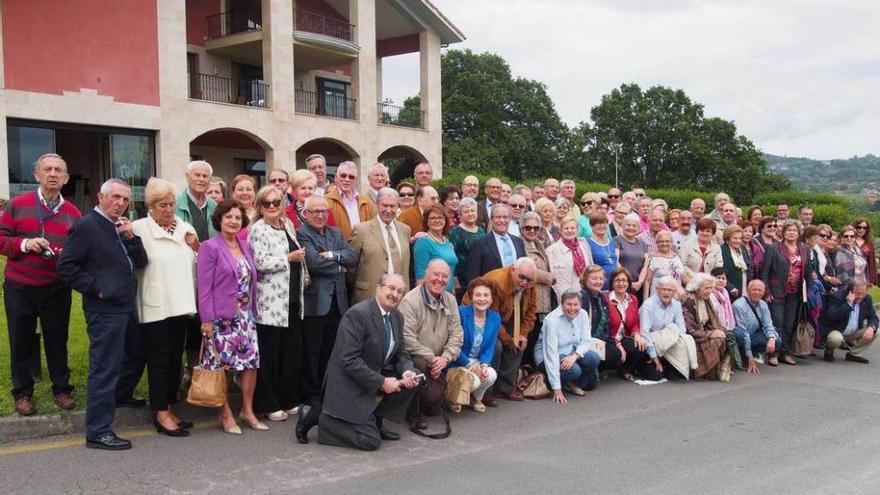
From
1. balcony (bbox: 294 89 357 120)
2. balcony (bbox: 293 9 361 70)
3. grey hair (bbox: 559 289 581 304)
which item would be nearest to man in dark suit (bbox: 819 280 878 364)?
grey hair (bbox: 559 289 581 304)

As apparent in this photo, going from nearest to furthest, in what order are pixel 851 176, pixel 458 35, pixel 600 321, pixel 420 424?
pixel 420 424
pixel 600 321
pixel 458 35
pixel 851 176

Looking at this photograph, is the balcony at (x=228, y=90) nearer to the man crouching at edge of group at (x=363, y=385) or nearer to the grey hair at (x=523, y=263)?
the grey hair at (x=523, y=263)

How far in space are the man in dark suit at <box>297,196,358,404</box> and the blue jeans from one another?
104 inches

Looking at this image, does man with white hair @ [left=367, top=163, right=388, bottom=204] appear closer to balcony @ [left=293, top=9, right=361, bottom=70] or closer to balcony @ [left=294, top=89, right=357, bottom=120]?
balcony @ [left=293, top=9, right=361, bottom=70]

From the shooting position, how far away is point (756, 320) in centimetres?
1005

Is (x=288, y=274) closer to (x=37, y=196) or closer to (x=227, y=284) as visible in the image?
(x=227, y=284)

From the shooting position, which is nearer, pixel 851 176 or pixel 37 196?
pixel 37 196

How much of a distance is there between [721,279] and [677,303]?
0.90 metres

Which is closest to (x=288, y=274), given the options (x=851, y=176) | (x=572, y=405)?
(x=572, y=405)

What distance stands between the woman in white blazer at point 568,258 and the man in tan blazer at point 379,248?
2.04 meters

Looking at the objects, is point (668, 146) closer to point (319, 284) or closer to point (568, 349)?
point (568, 349)

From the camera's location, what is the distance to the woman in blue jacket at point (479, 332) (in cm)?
750

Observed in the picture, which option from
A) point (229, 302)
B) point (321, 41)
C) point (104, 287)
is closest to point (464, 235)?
point (229, 302)

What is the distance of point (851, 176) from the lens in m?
150
